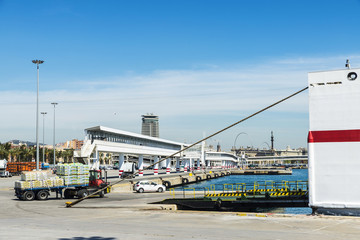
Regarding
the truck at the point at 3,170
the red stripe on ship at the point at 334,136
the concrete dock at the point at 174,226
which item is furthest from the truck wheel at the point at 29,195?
the truck at the point at 3,170

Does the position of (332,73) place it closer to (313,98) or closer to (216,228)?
(313,98)

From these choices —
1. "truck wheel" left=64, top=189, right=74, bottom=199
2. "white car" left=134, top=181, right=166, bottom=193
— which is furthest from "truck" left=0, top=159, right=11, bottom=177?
"truck wheel" left=64, top=189, right=74, bottom=199

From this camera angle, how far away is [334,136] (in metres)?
19.0

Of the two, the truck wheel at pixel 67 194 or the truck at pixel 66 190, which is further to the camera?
the truck wheel at pixel 67 194

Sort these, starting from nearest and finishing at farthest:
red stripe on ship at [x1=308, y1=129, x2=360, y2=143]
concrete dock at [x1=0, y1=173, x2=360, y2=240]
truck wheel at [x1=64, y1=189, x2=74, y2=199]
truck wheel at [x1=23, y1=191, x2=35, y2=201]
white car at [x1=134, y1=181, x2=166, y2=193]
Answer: concrete dock at [x1=0, y1=173, x2=360, y2=240], red stripe on ship at [x1=308, y1=129, x2=360, y2=143], truck wheel at [x1=23, y1=191, x2=35, y2=201], truck wheel at [x1=64, y1=189, x2=74, y2=199], white car at [x1=134, y1=181, x2=166, y2=193]

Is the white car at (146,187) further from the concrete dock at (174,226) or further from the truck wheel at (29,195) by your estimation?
the concrete dock at (174,226)

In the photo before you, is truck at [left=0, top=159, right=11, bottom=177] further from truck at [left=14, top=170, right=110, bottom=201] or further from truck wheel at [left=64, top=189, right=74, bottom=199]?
truck wheel at [left=64, top=189, right=74, bottom=199]

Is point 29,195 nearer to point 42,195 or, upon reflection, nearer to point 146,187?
point 42,195

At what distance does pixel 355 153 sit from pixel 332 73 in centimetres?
395

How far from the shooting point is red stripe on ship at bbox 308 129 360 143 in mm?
18609

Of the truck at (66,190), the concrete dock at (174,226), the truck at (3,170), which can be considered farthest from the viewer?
the truck at (3,170)

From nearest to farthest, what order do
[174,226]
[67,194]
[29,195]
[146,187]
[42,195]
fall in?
[174,226], [29,195], [42,195], [67,194], [146,187]

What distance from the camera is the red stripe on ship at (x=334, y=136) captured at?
1861 centimetres

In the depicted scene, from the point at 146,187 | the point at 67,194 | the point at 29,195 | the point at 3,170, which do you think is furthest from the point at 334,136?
the point at 3,170
